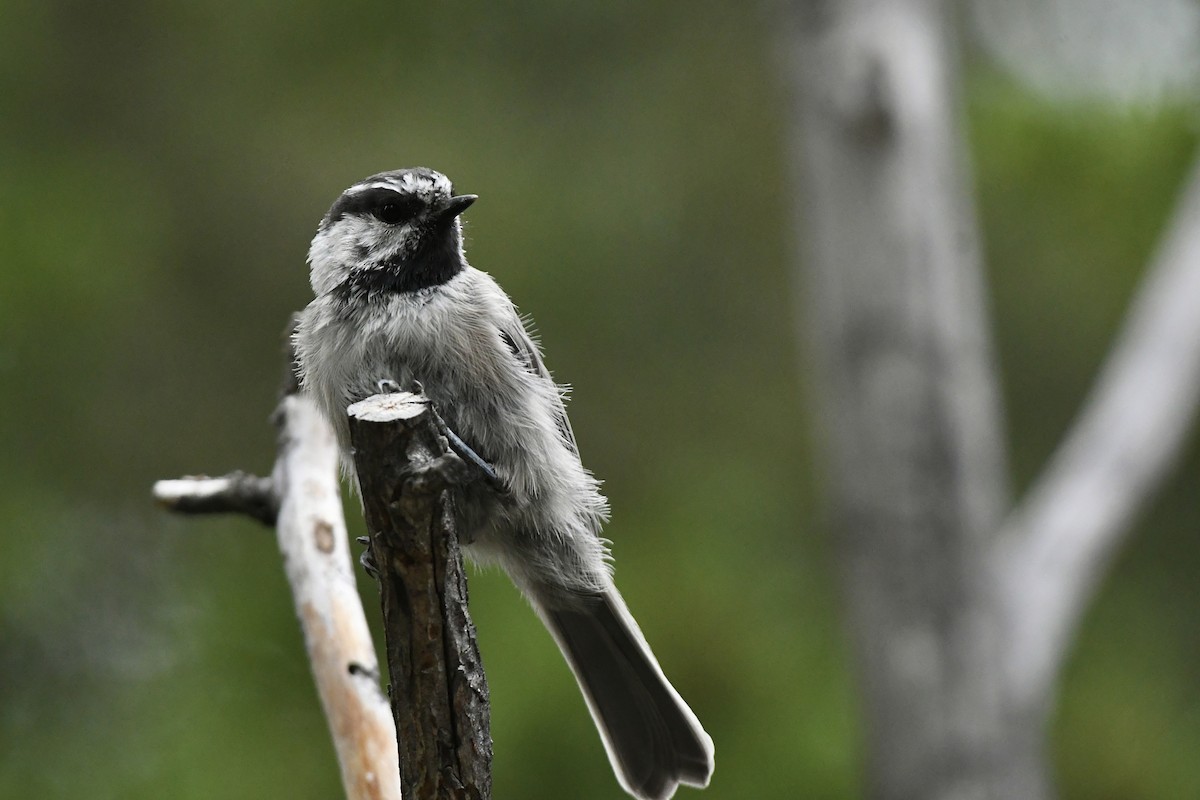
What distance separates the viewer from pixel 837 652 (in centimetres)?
541

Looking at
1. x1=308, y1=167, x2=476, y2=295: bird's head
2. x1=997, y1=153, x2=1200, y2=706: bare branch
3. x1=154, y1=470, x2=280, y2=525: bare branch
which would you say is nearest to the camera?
x1=308, y1=167, x2=476, y2=295: bird's head

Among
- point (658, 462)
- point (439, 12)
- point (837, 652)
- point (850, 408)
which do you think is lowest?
point (837, 652)

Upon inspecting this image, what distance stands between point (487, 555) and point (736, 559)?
97.3 inches

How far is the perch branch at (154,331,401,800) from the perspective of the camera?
281 centimetres

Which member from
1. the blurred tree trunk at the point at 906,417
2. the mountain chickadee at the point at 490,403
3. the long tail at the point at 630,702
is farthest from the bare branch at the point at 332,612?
the blurred tree trunk at the point at 906,417

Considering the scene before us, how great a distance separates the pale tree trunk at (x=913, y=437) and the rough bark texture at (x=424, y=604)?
239cm

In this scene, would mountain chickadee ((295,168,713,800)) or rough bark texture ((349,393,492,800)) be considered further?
mountain chickadee ((295,168,713,800))

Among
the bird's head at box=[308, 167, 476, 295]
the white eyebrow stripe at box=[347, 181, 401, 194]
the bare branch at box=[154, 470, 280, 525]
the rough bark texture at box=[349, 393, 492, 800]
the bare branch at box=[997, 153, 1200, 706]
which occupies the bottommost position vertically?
the bare branch at box=[997, 153, 1200, 706]

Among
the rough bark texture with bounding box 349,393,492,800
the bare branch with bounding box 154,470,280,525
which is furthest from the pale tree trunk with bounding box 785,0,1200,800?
the rough bark texture with bounding box 349,393,492,800

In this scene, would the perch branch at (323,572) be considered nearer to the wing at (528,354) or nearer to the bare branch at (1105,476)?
the wing at (528,354)

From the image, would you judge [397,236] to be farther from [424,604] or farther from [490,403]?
[424,604]

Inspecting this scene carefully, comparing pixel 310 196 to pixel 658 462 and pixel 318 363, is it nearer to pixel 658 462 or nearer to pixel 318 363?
pixel 658 462

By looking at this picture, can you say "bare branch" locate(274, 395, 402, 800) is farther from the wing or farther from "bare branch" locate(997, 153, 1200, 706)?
"bare branch" locate(997, 153, 1200, 706)

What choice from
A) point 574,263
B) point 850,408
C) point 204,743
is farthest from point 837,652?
point 204,743
